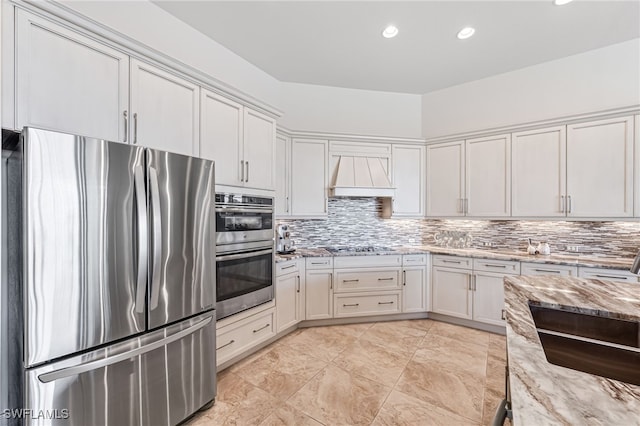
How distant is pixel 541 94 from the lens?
136 inches

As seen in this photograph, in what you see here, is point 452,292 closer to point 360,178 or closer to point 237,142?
point 360,178

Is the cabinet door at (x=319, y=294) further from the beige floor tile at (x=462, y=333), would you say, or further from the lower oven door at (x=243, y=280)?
the beige floor tile at (x=462, y=333)

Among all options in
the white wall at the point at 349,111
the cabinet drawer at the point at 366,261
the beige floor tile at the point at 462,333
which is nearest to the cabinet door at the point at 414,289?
the cabinet drawer at the point at 366,261

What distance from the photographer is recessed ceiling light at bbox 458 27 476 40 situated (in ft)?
8.95

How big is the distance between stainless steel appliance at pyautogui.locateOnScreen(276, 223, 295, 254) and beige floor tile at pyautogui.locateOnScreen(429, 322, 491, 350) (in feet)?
6.52

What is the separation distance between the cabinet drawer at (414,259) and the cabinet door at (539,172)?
3.96ft

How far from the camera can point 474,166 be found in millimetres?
3672

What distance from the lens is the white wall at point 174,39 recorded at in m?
2.04

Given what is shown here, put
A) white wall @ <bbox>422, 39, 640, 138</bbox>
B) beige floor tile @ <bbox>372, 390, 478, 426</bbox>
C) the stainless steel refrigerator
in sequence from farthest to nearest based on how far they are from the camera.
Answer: white wall @ <bbox>422, 39, 640, 138</bbox> → beige floor tile @ <bbox>372, 390, 478, 426</bbox> → the stainless steel refrigerator

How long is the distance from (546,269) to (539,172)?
3.71 ft

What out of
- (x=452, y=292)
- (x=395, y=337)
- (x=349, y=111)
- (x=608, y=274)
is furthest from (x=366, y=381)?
(x=349, y=111)

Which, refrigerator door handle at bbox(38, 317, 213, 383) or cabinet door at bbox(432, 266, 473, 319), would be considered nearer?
refrigerator door handle at bbox(38, 317, 213, 383)

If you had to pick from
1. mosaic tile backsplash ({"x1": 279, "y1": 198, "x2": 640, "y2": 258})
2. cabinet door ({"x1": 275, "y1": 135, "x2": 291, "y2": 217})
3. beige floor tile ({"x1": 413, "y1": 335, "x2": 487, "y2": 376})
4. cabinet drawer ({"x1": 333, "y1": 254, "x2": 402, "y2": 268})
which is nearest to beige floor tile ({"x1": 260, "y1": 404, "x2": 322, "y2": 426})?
beige floor tile ({"x1": 413, "y1": 335, "x2": 487, "y2": 376})

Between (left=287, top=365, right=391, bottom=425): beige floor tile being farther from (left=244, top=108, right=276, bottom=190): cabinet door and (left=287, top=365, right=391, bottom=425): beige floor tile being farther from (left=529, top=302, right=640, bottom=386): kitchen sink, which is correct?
(left=244, top=108, right=276, bottom=190): cabinet door
